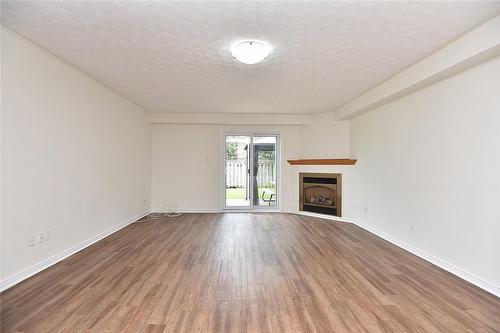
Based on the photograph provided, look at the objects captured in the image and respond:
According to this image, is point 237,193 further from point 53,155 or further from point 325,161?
point 53,155

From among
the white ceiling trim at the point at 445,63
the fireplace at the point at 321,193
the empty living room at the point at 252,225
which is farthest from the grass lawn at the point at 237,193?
the white ceiling trim at the point at 445,63

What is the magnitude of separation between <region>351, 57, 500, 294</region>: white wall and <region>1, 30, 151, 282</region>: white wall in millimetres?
4510

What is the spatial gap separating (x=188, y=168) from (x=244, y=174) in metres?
1.41

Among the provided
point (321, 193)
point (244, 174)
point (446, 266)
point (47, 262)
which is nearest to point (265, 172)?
point (244, 174)

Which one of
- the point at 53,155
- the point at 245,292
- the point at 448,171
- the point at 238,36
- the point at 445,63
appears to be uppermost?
the point at 238,36

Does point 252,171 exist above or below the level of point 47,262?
above

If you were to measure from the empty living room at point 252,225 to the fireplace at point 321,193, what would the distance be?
2.37ft

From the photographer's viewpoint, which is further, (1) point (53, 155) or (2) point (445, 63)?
(1) point (53, 155)

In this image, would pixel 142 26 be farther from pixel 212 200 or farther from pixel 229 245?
pixel 212 200

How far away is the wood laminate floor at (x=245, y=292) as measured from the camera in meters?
2.00

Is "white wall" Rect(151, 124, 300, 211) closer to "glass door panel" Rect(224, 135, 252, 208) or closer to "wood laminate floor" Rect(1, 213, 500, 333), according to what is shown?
"glass door panel" Rect(224, 135, 252, 208)

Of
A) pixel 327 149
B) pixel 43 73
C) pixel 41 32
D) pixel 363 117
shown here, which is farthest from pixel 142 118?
pixel 363 117

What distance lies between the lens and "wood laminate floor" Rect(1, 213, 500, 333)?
2004 millimetres

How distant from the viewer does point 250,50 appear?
2.65m
